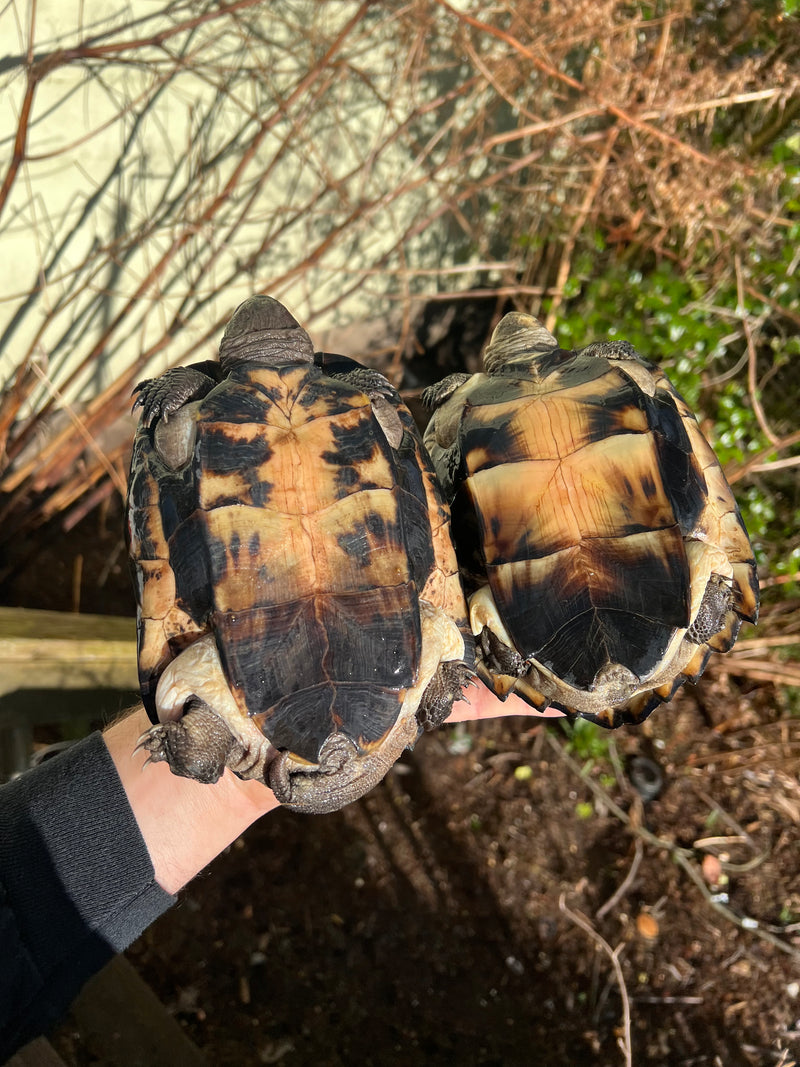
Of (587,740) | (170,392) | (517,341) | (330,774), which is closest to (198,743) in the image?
(330,774)

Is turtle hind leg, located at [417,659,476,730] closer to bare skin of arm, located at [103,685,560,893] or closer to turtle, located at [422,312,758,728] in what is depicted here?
turtle, located at [422,312,758,728]

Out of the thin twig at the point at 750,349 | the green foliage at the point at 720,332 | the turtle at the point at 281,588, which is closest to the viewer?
the turtle at the point at 281,588

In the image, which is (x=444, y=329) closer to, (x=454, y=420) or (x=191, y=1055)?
(x=454, y=420)

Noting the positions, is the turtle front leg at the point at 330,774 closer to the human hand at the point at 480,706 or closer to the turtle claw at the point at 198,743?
the turtle claw at the point at 198,743

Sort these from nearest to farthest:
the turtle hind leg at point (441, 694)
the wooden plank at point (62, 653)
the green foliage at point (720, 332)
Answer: the turtle hind leg at point (441, 694)
the wooden plank at point (62, 653)
the green foliage at point (720, 332)

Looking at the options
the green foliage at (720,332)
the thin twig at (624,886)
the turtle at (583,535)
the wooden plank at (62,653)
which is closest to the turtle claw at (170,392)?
the turtle at (583,535)

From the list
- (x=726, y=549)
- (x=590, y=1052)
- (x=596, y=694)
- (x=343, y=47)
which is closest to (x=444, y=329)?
(x=343, y=47)

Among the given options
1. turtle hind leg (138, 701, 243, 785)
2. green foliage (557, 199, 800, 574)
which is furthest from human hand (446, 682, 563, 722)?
green foliage (557, 199, 800, 574)

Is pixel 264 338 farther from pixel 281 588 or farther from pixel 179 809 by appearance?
pixel 179 809
